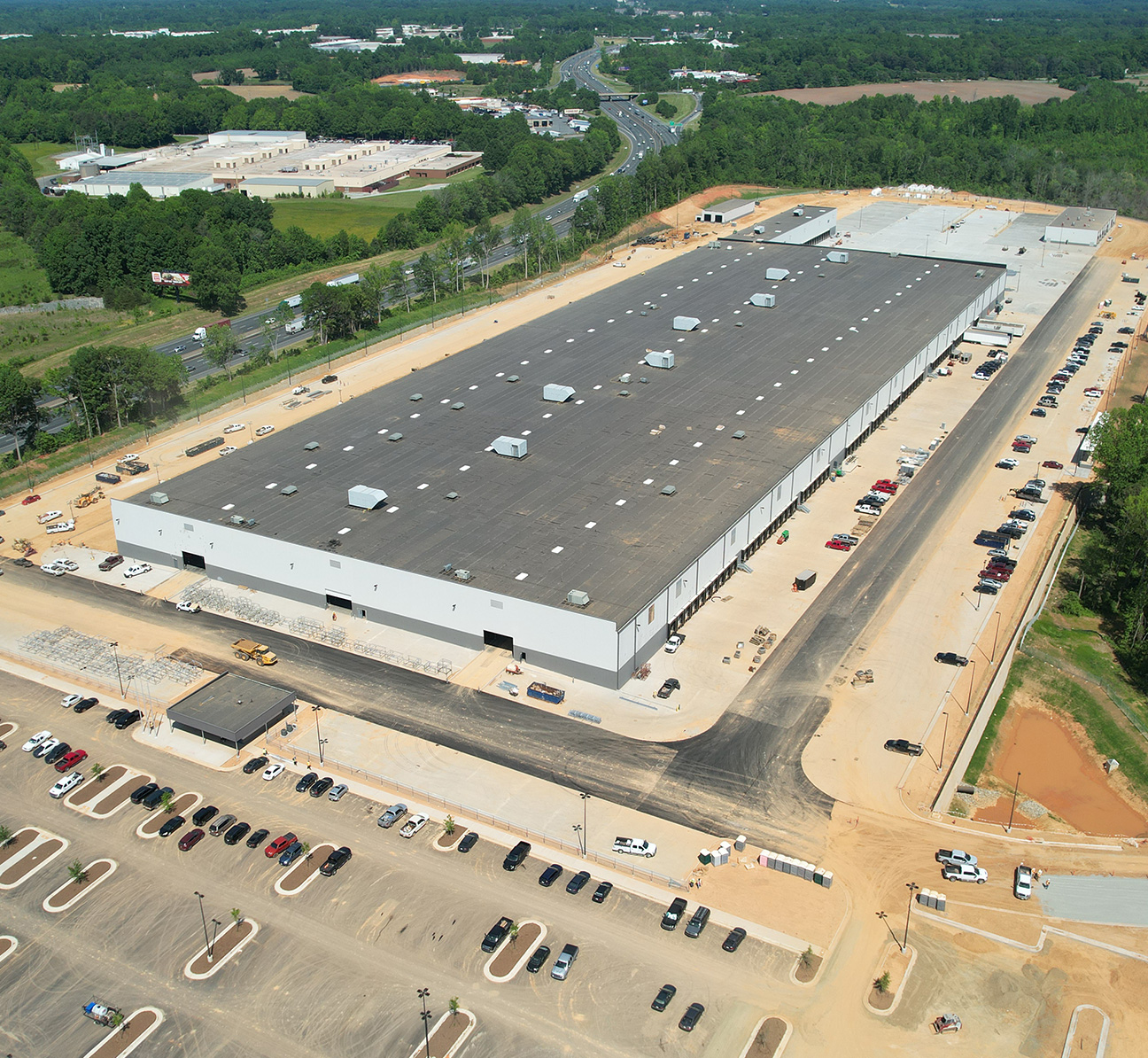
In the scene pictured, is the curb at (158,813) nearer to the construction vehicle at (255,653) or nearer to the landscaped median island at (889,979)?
the construction vehicle at (255,653)

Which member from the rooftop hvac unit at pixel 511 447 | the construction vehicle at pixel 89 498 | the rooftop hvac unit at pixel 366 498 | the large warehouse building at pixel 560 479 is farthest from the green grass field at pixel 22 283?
the rooftop hvac unit at pixel 366 498

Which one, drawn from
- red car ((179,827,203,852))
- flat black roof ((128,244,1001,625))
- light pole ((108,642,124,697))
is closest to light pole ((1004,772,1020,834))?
flat black roof ((128,244,1001,625))

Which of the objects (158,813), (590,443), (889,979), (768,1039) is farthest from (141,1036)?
(590,443)

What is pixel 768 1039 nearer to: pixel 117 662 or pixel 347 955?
pixel 347 955

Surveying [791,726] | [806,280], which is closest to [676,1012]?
[791,726]

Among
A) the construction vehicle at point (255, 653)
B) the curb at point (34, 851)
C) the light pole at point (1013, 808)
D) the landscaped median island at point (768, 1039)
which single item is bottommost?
the light pole at point (1013, 808)

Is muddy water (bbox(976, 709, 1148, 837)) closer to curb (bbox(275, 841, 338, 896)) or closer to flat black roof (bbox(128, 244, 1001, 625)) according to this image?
flat black roof (bbox(128, 244, 1001, 625))

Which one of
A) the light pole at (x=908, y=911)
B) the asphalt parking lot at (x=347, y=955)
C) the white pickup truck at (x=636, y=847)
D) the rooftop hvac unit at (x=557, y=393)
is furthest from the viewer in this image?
the rooftop hvac unit at (x=557, y=393)
